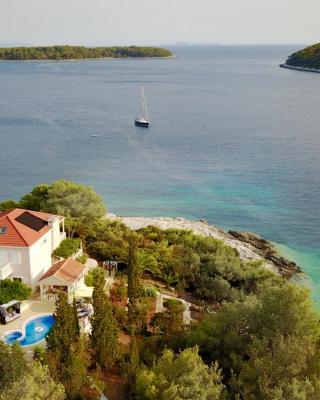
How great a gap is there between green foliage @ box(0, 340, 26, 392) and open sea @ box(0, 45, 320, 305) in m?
19.6

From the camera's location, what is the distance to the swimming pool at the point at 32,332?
18.0m

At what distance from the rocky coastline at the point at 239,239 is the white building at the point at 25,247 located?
13.3 m

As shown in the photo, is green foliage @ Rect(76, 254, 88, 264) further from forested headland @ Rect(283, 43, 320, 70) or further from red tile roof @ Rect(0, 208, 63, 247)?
forested headland @ Rect(283, 43, 320, 70)

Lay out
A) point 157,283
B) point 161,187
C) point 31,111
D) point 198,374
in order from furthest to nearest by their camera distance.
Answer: point 31,111, point 161,187, point 157,283, point 198,374

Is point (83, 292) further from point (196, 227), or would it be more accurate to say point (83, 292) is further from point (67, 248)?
point (196, 227)

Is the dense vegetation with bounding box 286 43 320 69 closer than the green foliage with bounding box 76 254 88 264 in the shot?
No

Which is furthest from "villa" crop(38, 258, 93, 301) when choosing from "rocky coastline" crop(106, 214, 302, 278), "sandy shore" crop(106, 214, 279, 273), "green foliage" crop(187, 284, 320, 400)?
"sandy shore" crop(106, 214, 279, 273)

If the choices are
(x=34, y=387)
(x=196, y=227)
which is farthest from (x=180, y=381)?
(x=196, y=227)

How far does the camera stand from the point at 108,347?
16250 millimetres

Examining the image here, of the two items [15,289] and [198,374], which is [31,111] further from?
[198,374]

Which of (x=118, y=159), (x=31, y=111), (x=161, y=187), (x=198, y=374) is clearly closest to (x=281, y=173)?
(x=161, y=187)

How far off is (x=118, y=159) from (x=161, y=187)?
1170 cm

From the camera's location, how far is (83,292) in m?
21.0

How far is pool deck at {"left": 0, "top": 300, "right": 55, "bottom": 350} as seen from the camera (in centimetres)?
1884
